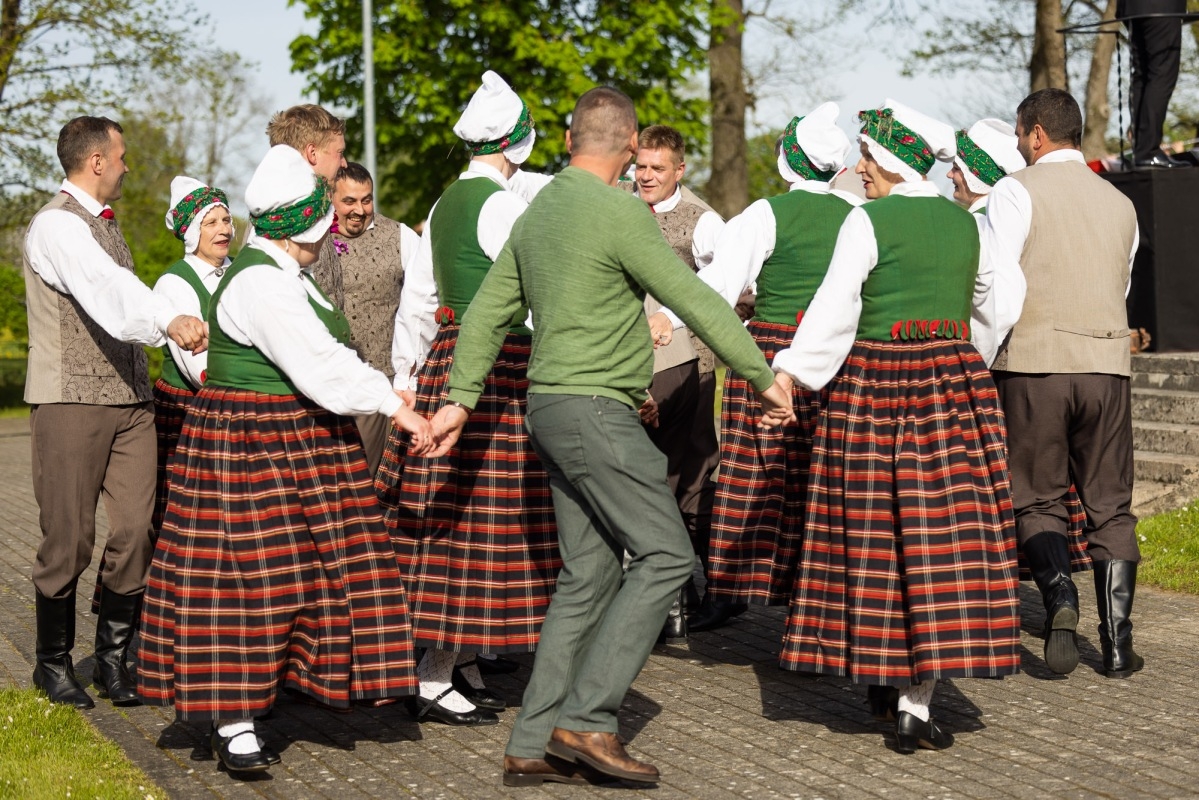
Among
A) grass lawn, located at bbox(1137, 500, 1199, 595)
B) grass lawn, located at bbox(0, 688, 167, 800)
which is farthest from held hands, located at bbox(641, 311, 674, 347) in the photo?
grass lawn, located at bbox(1137, 500, 1199, 595)

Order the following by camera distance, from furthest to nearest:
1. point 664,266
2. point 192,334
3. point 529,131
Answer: point 529,131
point 192,334
point 664,266

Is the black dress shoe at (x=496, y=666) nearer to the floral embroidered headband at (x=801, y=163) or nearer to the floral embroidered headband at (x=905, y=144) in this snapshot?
the floral embroidered headband at (x=801, y=163)

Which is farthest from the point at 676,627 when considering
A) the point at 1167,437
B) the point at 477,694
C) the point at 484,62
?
the point at 484,62

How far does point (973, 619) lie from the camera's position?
4.60 metres

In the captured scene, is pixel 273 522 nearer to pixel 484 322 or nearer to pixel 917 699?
pixel 484 322

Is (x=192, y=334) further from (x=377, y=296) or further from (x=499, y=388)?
(x=377, y=296)

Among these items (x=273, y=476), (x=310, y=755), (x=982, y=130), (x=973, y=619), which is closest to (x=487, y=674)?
(x=310, y=755)

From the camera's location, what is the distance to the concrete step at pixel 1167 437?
9141 mm

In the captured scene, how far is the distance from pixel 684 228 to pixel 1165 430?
4.21 metres

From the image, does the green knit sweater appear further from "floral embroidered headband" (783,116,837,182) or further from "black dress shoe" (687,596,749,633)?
"black dress shoe" (687,596,749,633)

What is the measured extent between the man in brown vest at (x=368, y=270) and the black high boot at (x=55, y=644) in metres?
1.55

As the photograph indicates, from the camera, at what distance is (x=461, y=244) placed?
5.25 metres

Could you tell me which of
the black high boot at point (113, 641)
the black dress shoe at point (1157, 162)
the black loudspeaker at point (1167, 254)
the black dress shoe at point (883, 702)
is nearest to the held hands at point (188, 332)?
the black high boot at point (113, 641)

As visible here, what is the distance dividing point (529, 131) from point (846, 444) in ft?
5.44
